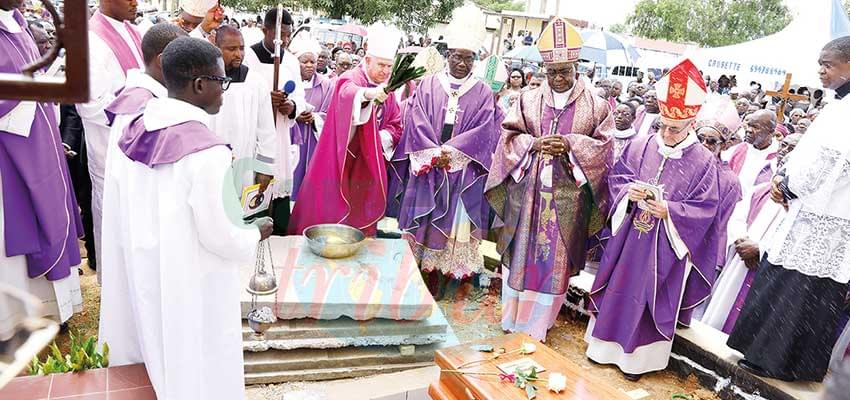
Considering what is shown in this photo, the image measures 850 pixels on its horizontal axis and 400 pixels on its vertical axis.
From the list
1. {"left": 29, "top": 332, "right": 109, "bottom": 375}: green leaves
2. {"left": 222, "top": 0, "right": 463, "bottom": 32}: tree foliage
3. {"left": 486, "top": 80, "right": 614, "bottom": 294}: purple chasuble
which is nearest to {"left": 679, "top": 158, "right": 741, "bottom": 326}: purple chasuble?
{"left": 486, "top": 80, "right": 614, "bottom": 294}: purple chasuble

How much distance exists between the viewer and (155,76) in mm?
3027

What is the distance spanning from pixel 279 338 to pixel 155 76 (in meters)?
1.69

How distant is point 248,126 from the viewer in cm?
440

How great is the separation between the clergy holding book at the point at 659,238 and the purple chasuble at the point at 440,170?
1.19 m

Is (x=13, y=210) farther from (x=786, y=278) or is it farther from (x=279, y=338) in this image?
(x=786, y=278)

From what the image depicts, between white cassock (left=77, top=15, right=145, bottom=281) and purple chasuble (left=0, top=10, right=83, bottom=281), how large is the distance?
10.9 inches

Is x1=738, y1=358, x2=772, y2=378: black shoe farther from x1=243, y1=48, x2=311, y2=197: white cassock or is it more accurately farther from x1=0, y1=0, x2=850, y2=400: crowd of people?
x1=243, y1=48, x2=311, y2=197: white cassock

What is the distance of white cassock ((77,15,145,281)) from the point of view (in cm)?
397

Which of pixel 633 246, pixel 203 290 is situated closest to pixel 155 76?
pixel 203 290

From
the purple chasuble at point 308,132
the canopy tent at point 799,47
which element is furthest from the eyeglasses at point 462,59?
the canopy tent at point 799,47

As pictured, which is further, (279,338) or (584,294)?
(584,294)

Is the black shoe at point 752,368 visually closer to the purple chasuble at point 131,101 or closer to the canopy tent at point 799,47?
the purple chasuble at point 131,101

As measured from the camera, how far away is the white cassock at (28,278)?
11.2ft

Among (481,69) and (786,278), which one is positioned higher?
(481,69)
